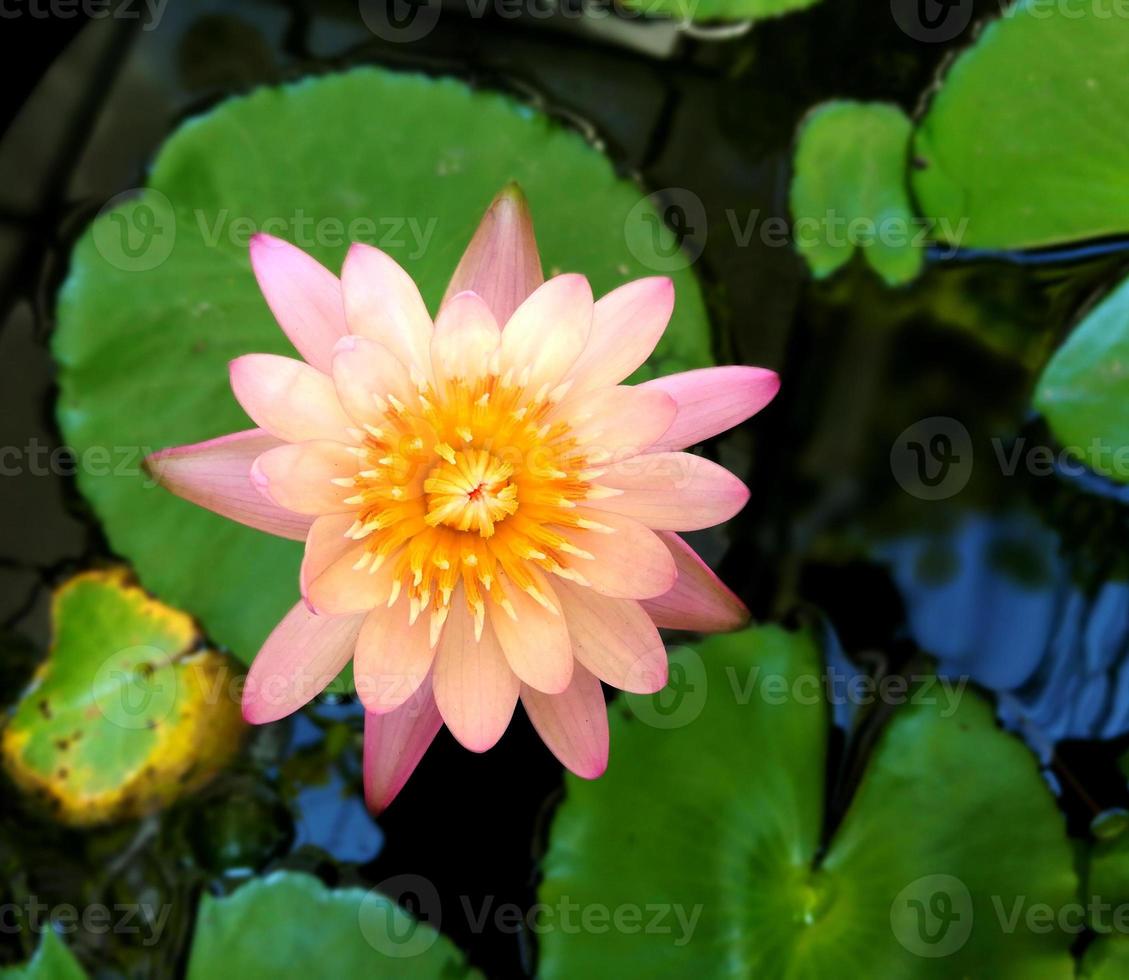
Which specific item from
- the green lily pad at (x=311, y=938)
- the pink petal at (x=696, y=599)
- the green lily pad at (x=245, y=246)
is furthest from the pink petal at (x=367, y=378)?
the green lily pad at (x=311, y=938)

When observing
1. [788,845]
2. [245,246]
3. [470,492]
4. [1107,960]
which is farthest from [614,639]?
[1107,960]

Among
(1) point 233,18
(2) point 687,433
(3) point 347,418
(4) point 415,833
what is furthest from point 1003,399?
(1) point 233,18

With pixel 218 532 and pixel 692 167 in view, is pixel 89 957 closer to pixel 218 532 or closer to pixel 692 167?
pixel 218 532

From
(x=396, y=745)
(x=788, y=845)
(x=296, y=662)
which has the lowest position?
(x=788, y=845)

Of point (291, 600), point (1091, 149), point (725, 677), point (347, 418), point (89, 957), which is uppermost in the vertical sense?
point (1091, 149)

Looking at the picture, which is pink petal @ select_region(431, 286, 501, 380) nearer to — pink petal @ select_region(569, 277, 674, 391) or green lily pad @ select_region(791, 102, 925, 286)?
pink petal @ select_region(569, 277, 674, 391)

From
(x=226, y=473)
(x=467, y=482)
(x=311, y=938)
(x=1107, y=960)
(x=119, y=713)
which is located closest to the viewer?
(x=467, y=482)

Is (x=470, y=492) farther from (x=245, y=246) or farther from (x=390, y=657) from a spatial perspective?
(x=245, y=246)
